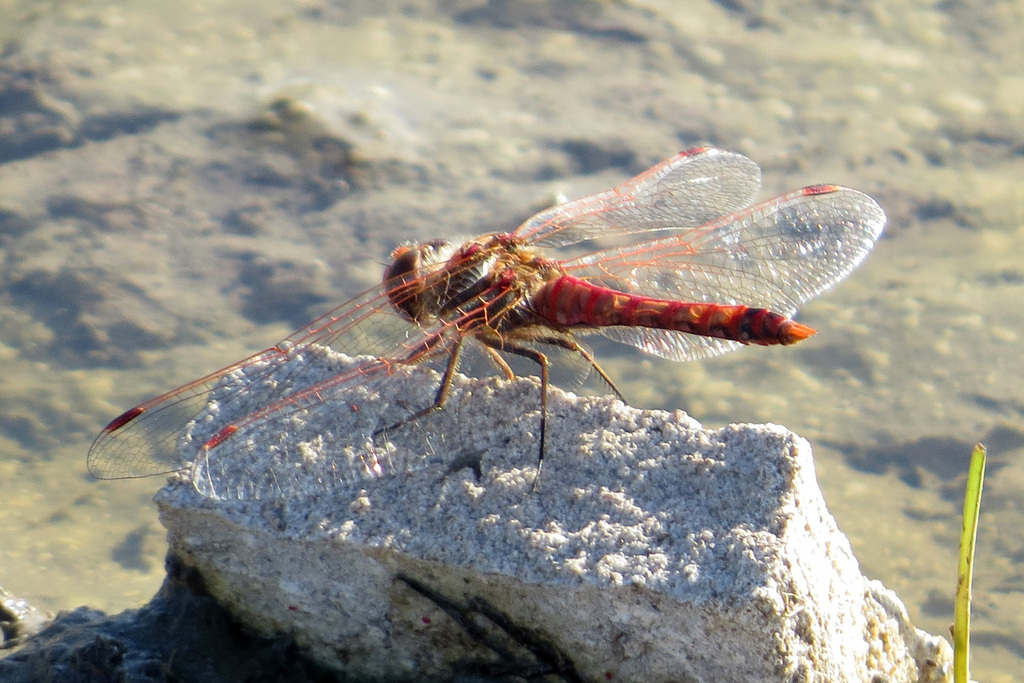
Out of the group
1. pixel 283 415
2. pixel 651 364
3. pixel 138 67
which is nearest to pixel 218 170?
pixel 138 67

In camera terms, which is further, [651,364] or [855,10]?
[855,10]

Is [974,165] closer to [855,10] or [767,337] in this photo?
[855,10]

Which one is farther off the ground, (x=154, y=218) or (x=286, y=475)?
(x=286, y=475)

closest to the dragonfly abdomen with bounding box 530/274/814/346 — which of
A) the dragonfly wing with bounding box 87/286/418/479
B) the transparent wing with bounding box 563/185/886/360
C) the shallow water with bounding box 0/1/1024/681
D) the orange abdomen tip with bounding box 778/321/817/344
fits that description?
the orange abdomen tip with bounding box 778/321/817/344

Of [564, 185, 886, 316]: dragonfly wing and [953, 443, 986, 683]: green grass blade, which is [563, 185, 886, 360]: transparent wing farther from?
[953, 443, 986, 683]: green grass blade

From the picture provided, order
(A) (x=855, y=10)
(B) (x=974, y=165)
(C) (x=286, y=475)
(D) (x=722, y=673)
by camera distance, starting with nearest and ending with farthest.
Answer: (D) (x=722, y=673), (C) (x=286, y=475), (B) (x=974, y=165), (A) (x=855, y=10)

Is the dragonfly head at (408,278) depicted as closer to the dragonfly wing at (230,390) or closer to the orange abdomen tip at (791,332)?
the dragonfly wing at (230,390)

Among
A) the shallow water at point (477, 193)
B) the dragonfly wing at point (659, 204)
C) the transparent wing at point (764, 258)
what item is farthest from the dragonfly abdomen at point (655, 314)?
the shallow water at point (477, 193)

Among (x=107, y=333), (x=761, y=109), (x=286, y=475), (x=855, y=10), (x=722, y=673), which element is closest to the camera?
(x=722, y=673)
